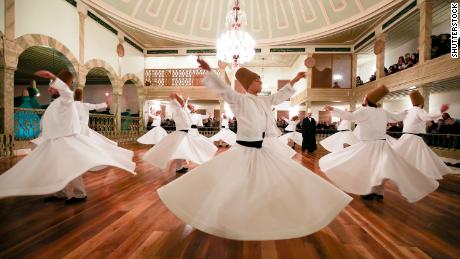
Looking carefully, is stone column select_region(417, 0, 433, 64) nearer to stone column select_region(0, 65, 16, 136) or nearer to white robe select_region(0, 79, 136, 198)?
white robe select_region(0, 79, 136, 198)

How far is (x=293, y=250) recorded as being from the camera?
1973 millimetres

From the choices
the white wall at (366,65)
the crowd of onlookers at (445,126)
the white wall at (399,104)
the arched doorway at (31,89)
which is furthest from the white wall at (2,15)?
the white wall at (366,65)

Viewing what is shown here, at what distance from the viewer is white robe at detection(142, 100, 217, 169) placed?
4772 mm

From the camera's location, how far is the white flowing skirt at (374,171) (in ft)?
9.97

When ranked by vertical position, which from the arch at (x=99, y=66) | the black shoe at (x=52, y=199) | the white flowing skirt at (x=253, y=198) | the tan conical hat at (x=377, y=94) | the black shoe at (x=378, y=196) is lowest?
the black shoe at (x=378, y=196)

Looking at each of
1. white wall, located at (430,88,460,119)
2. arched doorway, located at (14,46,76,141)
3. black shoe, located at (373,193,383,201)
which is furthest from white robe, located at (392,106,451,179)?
arched doorway, located at (14,46,76,141)

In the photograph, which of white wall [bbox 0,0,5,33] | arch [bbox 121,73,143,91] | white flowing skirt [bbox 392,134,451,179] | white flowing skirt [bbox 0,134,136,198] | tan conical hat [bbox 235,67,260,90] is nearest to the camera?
tan conical hat [bbox 235,67,260,90]

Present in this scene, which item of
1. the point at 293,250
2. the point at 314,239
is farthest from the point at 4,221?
the point at 314,239

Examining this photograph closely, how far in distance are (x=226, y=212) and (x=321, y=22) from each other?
13.4 metres

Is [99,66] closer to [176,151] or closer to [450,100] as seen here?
[176,151]

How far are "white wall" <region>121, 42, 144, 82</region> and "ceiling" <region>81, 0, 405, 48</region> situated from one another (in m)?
0.64

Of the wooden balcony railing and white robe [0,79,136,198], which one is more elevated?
the wooden balcony railing

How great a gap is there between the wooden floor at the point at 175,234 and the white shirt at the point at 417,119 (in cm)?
179

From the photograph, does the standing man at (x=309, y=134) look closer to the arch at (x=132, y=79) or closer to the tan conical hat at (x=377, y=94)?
the tan conical hat at (x=377, y=94)
